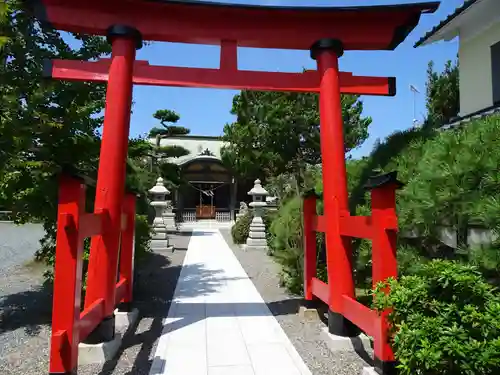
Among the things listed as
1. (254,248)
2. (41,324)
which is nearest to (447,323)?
(41,324)

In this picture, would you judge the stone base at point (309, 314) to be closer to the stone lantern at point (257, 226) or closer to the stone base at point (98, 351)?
the stone base at point (98, 351)

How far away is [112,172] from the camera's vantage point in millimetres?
4293

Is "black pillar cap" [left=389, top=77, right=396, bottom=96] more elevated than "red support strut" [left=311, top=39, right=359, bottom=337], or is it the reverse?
"black pillar cap" [left=389, top=77, right=396, bottom=96]

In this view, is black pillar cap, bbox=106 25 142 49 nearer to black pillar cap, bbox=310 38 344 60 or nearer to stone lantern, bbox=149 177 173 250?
black pillar cap, bbox=310 38 344 60

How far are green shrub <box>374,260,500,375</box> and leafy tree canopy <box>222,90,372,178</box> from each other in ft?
53.7

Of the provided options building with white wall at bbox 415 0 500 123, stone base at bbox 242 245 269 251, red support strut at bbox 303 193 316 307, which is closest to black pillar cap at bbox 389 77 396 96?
building with white wall at bbox 415 0 500 123

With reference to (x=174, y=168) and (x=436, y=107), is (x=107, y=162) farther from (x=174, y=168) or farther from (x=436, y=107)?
(x=174, y=168)

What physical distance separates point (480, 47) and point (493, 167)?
4.21 meters

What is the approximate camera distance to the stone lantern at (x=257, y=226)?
14.0 metres

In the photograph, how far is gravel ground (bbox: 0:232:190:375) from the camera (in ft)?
12.3

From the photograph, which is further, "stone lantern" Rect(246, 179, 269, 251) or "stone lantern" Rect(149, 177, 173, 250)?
"stone lantern" Rect(246, 179, 269, 251)

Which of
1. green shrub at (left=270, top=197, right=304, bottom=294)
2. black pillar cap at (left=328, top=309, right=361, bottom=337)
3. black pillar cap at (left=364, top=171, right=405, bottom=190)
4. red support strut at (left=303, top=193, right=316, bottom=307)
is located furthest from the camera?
green shrub at (left=270, top=197, right=304, bottom=294)

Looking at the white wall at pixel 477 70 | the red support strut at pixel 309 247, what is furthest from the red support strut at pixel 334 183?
the white wall at pixel 477 70

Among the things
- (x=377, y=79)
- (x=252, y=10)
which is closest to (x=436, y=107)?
(x=377, y=79)
